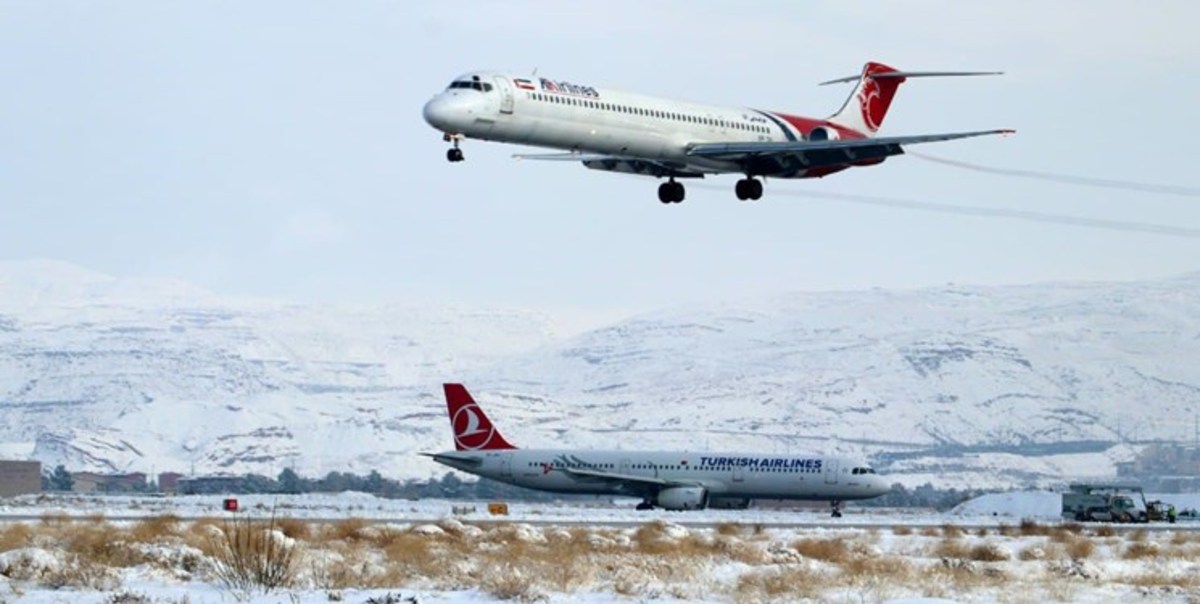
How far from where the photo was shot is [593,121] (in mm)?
67375

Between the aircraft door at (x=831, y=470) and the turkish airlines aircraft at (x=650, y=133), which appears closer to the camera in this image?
the turkish airlines aircraft at (x=650, y=133)

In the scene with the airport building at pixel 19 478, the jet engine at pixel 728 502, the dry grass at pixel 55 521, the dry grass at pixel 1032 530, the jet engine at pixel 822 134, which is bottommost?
the dry grass at pixel 55 521

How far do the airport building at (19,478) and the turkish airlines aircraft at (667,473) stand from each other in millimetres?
51424

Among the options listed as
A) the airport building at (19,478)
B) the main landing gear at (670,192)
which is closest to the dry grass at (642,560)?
the main landing gear at (670,192)

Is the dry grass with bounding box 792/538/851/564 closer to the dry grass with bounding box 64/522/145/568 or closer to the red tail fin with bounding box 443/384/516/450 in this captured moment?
the dry grass with bounding box 64/522/145/568

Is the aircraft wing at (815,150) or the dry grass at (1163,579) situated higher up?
the aircraft wing at (815,150)

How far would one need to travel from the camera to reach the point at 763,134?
249ft

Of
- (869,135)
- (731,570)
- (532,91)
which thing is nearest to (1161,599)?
(731,570)

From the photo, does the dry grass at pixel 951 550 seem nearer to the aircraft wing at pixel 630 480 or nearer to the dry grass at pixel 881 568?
the dry grass at pixel 881 568

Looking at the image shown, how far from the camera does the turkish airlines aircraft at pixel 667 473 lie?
336 feet

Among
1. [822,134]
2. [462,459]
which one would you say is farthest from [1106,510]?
[462,459]

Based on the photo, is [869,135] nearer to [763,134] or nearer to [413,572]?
[763,134]

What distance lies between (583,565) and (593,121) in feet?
91.9

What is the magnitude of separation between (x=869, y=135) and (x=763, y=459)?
21.9 meters
